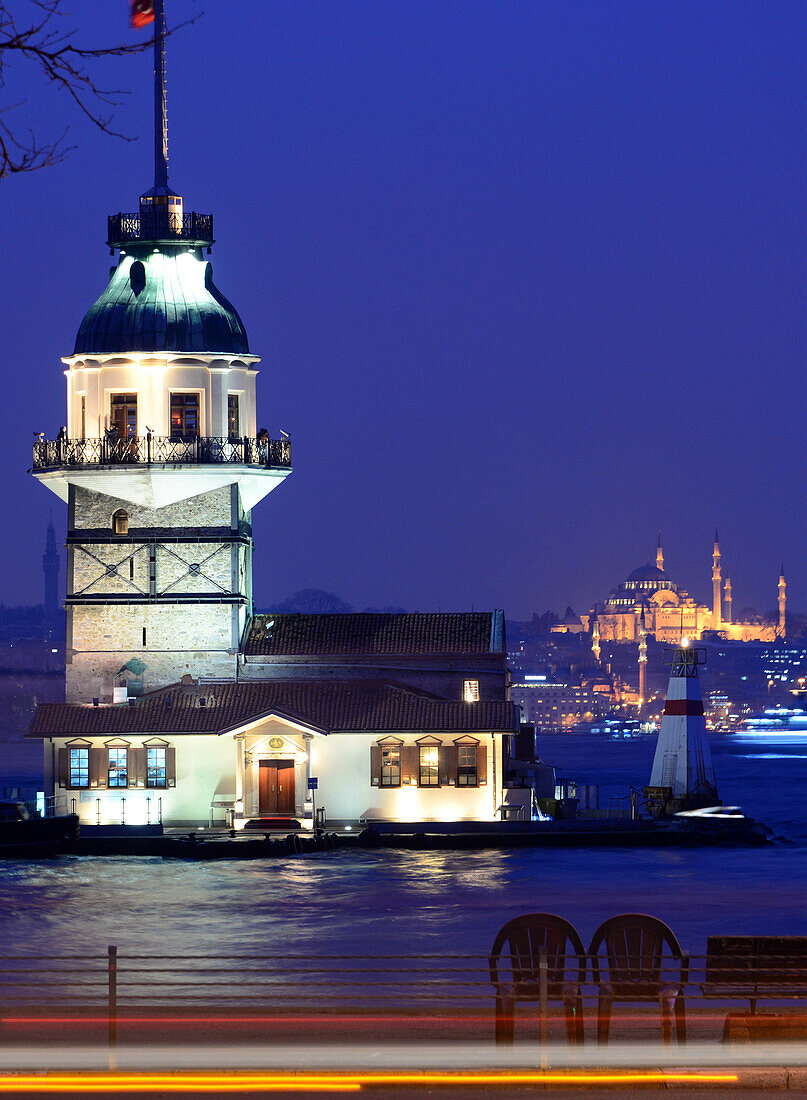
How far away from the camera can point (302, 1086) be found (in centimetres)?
1952

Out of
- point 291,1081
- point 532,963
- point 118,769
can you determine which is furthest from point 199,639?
point 291,1081

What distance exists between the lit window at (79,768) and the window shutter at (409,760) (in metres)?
8.56

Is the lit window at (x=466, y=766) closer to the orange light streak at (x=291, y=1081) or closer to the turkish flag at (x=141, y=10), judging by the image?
the turkish flag at (x=141, y=10)

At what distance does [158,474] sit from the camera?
6012 cm

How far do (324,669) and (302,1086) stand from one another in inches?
1662

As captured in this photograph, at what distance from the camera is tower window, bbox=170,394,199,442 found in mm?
61375

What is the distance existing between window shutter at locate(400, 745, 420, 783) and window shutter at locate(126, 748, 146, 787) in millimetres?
7018

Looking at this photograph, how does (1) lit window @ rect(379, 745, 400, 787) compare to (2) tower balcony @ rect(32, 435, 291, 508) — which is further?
(2) tower balcony @ rect(32, 435, 291, 508)

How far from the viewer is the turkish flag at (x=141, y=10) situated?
26.5m

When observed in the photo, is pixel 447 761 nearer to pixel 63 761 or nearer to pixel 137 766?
pixel 137 766

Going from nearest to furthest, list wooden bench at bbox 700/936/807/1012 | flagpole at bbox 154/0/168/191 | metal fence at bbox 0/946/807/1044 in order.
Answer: metal fence at bbox 0/946/807/1044 < wooden bench at bbox 700/936/807/1012 < flagpole at bbox 154/0/168/191

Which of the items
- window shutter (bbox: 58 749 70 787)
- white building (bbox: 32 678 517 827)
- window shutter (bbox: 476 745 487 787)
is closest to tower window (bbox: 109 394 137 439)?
white building (bbox: 32 678 517 827)

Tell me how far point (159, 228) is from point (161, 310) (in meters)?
2.72

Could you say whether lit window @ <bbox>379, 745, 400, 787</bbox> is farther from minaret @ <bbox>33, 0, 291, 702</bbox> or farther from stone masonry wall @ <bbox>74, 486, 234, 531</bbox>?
stone masonry wall @ <bbox>74, 486, 234, 531</bbox>
